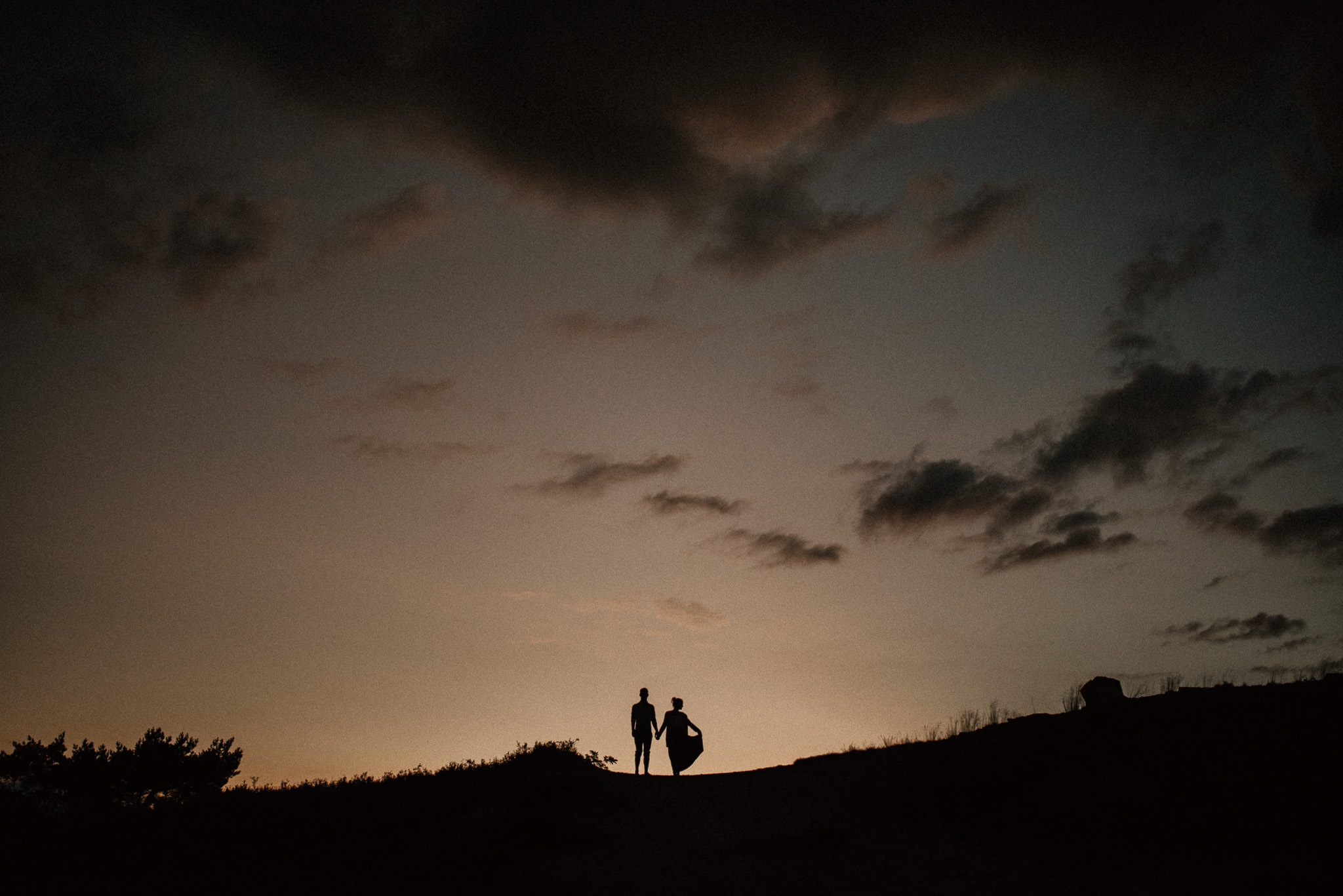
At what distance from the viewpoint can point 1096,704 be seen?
17.9 metres

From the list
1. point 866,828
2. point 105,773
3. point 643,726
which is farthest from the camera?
point 105,773

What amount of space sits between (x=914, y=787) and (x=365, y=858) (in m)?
9.98

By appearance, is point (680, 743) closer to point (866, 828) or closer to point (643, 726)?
point (643, 726)

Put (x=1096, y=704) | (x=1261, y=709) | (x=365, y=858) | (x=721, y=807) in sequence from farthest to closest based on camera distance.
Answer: (x=1096, y=704) → (x=721, y=807) → (x=1261, y=709) → (x=365, y=858)

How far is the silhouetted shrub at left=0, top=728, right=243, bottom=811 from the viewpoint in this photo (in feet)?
101

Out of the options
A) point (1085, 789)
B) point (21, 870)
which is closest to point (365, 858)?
point (21, 870)

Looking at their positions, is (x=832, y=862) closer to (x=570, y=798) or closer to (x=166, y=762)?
(x=570, y=798)

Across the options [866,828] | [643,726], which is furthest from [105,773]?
[866,828]

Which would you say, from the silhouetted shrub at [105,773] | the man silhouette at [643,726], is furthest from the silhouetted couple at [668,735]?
the silhouetted shrub at [105,773]

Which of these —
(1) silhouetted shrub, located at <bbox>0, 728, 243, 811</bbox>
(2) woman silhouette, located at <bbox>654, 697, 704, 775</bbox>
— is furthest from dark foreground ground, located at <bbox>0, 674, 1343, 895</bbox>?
(1) silhouetted shrub, located at <bbox>0, 728, 243, 811</bbox>

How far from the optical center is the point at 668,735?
770 inches

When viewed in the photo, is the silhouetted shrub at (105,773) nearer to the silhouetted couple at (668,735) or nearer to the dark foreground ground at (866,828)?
the dark foreground ground at (866,828)

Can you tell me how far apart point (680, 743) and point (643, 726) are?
1.09 meters

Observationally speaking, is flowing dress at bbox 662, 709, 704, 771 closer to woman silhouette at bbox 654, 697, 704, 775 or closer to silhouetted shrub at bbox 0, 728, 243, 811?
woman silhouette at bbox 654, 697, 704, 775
